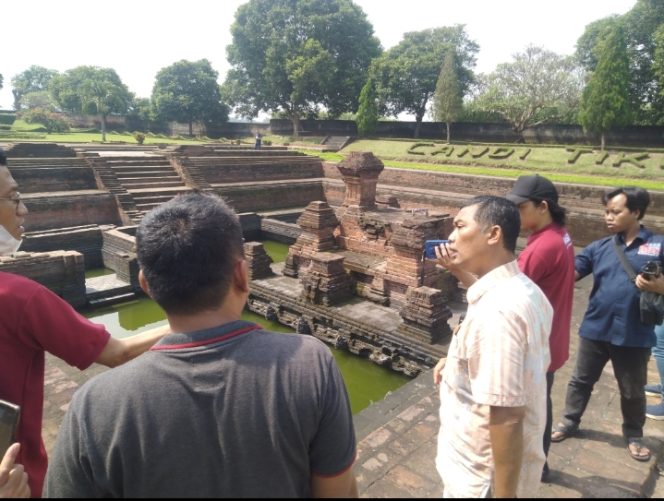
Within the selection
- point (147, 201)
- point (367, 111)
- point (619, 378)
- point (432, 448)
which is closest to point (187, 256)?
point (432, 448)

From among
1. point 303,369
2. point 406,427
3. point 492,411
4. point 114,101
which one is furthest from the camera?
point 114,101

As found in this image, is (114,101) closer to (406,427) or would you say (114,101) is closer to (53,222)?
(53,222)

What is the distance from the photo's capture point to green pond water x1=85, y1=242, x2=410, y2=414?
5520 mm

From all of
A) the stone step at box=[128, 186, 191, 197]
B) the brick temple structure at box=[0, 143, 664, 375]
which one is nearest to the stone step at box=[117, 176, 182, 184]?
the brick temple structure at box=[0, 143, 664, 375]

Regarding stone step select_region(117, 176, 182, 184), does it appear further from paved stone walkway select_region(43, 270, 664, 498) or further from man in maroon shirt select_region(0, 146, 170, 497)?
man in maroon shirt select_region(0, 146, 170, 497)

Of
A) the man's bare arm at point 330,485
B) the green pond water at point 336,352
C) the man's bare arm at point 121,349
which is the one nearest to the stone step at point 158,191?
the green pond water at point 336,352

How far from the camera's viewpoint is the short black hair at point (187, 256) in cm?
99

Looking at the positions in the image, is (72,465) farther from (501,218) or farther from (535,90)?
(535,90)

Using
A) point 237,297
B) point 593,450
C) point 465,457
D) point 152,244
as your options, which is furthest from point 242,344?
point 593,450

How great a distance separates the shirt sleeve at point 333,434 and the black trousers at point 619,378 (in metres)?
2.47

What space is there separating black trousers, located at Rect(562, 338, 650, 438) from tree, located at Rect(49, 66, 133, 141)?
27.7 meters

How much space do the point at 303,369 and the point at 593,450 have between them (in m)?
2.99

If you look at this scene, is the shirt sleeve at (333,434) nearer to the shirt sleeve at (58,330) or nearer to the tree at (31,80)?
the shirt sleeve at (58,330)

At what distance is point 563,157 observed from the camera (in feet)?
55.8
